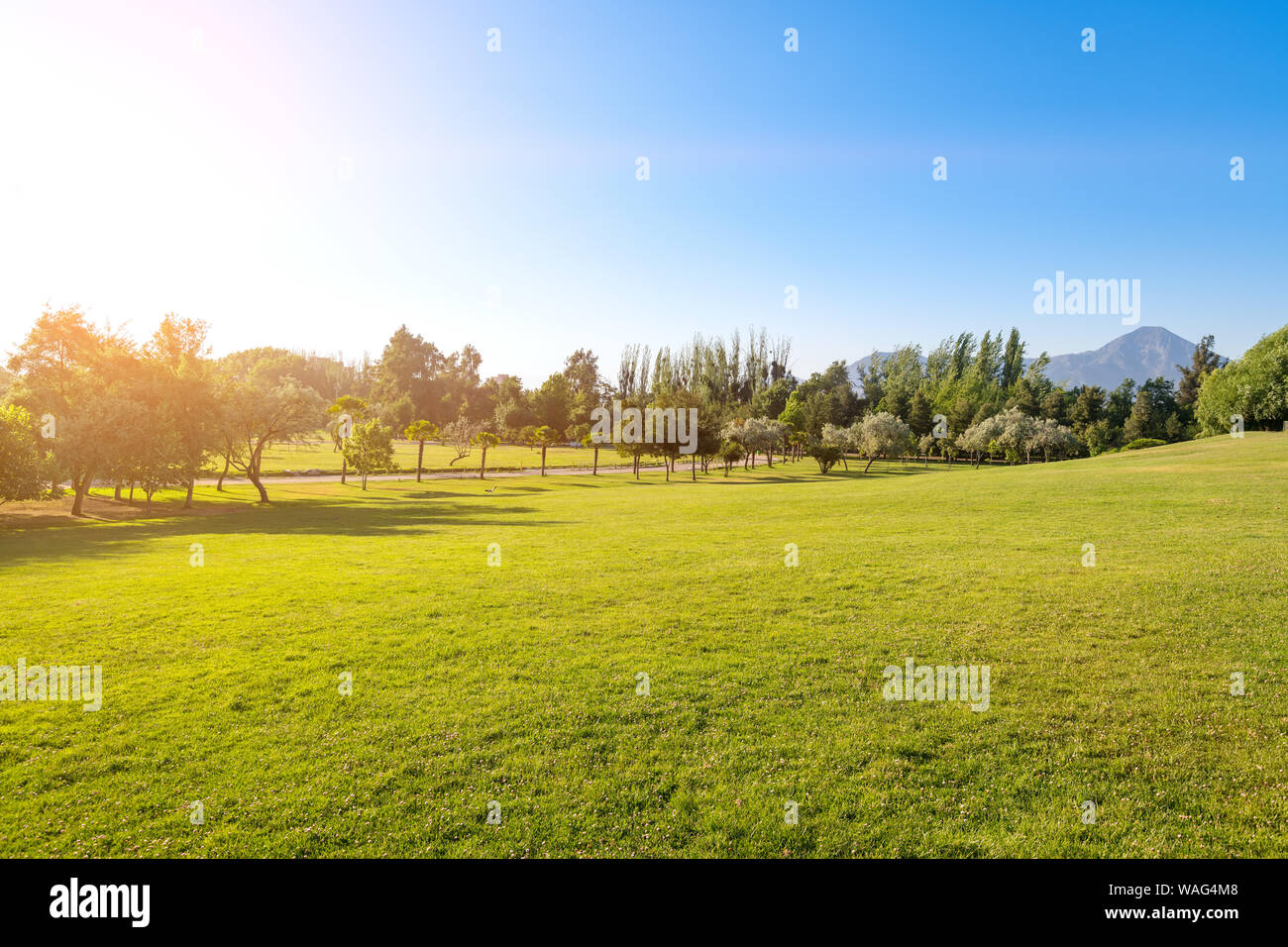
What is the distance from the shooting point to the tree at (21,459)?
32531 mm

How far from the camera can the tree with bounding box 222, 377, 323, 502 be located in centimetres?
4528

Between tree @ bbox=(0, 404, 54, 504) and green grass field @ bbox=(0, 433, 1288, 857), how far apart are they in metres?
19.8

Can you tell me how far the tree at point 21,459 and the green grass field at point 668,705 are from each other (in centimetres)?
1984

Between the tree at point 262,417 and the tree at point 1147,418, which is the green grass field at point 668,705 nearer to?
the tree at point 262,417

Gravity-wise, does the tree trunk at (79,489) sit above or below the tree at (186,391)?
below

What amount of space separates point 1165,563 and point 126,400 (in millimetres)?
51653

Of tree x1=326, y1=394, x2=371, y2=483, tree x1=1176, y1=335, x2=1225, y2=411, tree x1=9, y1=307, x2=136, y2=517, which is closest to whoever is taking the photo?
tree x1=9, y1=307, x2=136, y2=517

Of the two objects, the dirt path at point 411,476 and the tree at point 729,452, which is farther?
the tree at point 729,452

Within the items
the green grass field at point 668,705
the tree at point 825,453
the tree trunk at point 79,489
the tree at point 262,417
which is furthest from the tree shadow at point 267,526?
the tree at point 825,453

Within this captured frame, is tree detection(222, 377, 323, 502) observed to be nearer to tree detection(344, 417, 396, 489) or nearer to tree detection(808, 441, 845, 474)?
tree detection(344, 417, 396, 489)

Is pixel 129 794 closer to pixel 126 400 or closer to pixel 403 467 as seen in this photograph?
pixel 126 400

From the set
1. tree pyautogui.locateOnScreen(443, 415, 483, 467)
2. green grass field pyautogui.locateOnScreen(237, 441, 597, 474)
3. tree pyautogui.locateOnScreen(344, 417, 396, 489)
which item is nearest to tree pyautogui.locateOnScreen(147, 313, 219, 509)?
tree pyautogui.locateOnScreen(344, 417, 396, 489)

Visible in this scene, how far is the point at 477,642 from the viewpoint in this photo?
12039 mm

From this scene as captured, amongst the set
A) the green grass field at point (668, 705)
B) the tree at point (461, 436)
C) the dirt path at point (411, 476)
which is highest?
the tree at point (461, 436)
